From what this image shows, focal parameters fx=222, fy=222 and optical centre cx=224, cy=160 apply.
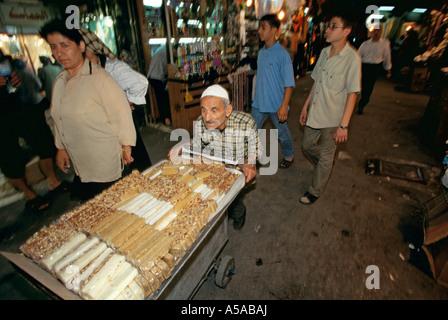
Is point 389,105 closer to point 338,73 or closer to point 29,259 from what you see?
point 338,73

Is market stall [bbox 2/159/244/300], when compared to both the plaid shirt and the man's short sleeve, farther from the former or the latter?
the man's short sleeve

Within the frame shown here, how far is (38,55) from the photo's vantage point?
493cm

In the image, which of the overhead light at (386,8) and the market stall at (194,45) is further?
the overhead light at (386,8)

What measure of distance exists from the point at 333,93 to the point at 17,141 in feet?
16.0

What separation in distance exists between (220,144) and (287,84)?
1.90m

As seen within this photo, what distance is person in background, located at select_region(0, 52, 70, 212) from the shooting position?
3.38 m

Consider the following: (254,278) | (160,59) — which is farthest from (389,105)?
(254,278)

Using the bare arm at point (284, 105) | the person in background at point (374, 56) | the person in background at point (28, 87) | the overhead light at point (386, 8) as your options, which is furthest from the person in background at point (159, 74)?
the overhead light at point (386, 8)

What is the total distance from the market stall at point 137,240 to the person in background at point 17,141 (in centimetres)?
276

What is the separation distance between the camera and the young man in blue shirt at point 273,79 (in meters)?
3.75

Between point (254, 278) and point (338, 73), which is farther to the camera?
point (338, 73)

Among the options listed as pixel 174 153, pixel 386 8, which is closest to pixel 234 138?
pixel 174 153

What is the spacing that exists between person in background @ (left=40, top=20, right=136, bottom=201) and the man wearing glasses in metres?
2.56

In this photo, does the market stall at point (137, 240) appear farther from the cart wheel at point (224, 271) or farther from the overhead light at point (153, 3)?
the overhead light at point (153, 3)
